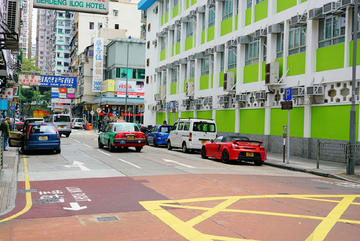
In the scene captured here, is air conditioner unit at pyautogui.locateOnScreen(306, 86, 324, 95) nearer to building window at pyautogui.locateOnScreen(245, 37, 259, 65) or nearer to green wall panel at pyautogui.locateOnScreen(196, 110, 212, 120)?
building window at pyautogui.locateOnScreen(245, 37, 259, 65)

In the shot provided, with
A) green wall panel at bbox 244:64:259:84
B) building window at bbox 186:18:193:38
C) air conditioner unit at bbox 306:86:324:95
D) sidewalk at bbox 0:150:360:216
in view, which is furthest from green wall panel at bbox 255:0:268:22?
building window at bbox 186:18:193:38

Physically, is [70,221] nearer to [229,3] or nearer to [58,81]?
[229,3]

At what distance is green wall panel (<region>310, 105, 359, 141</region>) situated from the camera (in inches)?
769

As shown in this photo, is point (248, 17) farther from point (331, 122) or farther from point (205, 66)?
point (331, 122)

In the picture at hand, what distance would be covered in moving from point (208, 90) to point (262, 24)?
881 centimetres

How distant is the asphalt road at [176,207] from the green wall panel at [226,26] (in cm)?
1880

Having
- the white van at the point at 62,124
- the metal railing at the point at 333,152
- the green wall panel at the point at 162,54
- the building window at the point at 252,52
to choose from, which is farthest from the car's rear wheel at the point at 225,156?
the green wall panel at the point at 162,54

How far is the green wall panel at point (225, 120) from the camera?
30391 millimetres

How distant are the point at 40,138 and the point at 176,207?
1400 centimetres

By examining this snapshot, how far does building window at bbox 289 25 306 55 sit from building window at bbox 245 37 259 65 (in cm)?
378

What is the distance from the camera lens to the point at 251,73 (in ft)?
91.4

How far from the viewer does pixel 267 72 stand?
80.3ft

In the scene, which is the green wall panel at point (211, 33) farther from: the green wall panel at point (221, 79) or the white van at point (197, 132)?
the white van at point (197, 132)

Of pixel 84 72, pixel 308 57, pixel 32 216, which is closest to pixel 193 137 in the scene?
pixel 308 57
